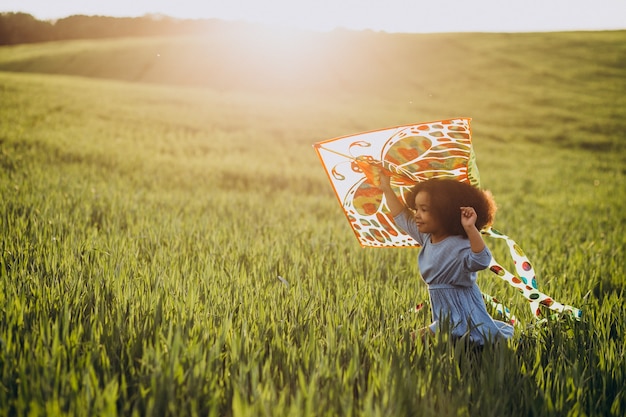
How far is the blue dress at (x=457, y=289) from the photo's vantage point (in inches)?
93.4

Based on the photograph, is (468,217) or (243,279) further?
(243,279)

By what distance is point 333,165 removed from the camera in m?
2.77

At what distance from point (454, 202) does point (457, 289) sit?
1.45 ft

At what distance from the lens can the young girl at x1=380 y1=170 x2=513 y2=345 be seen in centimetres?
240

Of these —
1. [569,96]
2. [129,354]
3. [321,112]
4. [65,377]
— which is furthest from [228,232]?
[569,96]

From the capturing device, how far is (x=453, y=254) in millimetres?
2418

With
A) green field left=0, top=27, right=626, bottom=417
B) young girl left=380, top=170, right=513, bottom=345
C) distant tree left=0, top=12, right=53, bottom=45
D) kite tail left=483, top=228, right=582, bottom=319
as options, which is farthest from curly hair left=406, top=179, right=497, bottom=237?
distant tree left=0, top=12, right=53, bottom=45

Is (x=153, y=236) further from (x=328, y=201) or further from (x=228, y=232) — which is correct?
(x=328, y=201)

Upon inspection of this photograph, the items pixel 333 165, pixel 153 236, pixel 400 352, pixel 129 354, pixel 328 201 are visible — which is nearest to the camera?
pixel 129 354

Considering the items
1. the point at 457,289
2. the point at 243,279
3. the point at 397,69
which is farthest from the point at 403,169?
the point at 397,69

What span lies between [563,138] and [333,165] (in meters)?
22.2

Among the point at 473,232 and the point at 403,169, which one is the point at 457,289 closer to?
the point at 473,232

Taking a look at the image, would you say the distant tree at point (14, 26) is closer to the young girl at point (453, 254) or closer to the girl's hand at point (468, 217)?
the young girl at point (453, 254)

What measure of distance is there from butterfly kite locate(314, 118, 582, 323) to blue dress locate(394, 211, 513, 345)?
0.19 metres
